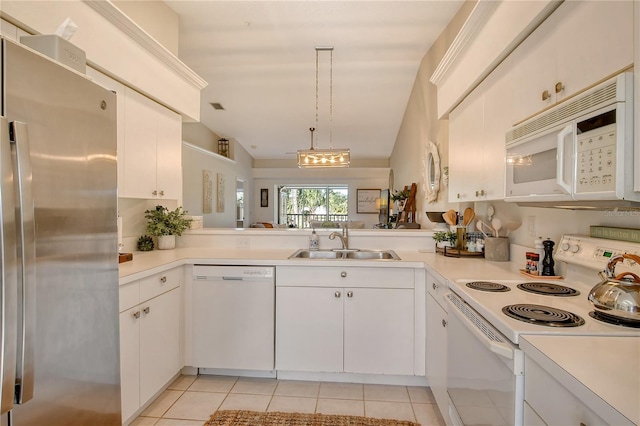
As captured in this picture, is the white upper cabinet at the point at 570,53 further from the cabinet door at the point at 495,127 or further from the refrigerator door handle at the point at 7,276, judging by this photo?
the refrigerator door handle at the point at 7,276

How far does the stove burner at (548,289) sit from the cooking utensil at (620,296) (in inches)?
12.1

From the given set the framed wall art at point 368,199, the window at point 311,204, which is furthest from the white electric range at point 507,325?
the window at point 311,204

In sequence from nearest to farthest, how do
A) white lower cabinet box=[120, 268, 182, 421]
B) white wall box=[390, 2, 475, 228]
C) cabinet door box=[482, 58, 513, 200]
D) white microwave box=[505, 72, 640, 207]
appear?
white microwave box=[505, 72, 640, 207]
cabinet door box=[482, 58, 513, 200]
white lower cabinet box=[120, 268, 182, 421]
white wall box=[390, 2, 475, 228]

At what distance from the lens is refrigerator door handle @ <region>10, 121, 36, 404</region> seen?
82 centimetres

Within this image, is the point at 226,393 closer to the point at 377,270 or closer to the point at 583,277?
the point at 377,270

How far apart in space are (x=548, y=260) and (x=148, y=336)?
227cm

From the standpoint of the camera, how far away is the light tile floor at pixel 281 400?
194 cm

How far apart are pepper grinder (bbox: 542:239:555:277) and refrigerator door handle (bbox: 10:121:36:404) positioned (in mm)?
2078

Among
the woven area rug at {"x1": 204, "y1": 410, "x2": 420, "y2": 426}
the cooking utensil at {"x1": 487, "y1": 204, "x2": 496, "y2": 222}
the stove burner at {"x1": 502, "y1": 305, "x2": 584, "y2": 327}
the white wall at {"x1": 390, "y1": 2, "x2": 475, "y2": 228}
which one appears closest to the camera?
the stove burner at {"x1": 502, "y1": 305, "x2": 584, "y2": 327}

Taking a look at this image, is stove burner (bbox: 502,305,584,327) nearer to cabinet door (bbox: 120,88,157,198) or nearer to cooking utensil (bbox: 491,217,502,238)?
cooking utensil (bbox: 491,217,502,238)

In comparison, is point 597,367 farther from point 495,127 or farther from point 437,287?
point 495,127

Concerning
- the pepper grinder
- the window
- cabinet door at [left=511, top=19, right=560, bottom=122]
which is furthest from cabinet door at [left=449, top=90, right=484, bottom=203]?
the window

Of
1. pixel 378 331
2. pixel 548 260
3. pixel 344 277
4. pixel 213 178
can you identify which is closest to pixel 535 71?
pixel 548 260

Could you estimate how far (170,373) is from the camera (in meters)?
2.14
